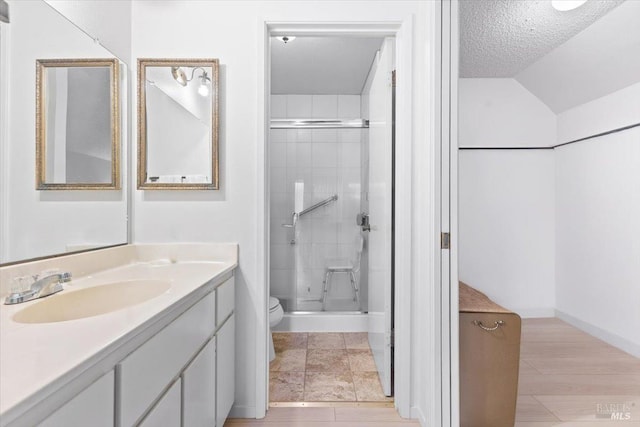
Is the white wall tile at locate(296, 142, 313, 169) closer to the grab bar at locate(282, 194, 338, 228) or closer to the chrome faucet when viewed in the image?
the grab bar at locate(282, 194, 338, 228)

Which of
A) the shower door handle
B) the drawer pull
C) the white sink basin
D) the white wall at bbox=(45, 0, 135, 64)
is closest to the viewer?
the white sink basin

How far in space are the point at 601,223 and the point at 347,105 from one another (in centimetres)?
248

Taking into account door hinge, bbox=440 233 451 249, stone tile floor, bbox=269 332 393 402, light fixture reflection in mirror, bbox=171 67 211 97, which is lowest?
stone tile floor, bbox=269 332 393 402

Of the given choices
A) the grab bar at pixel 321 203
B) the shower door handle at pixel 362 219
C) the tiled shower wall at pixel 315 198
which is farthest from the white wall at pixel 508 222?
the grab bar at pixel 321 203

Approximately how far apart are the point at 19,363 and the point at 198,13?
1.75m

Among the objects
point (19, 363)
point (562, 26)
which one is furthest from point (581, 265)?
point (19, 363)

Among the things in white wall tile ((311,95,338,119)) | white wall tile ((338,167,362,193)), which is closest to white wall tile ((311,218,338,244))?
white wall tile ((338,167,362,193))

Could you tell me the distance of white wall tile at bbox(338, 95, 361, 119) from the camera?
3502 mm

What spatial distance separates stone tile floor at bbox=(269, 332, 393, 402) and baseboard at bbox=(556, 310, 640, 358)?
1.89m

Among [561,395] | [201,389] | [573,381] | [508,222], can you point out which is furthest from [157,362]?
[508,222]

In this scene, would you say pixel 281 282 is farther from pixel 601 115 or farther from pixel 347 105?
pixel 601 115

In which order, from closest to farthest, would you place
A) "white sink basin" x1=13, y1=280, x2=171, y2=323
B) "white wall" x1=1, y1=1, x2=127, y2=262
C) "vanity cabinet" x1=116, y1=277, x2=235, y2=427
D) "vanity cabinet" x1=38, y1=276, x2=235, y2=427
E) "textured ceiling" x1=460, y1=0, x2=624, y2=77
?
"vanity cabinet" x1=38, y1=276, x2=235, y2=427, "vanity cabinet" x1=116, y1=277, x2=235, y2=427, "white sink basin" x1=13, y1=280, x2=171, y2=323, "white wall" x1=1, y1=1, x2=127, y2=262, "textured ceiling" x1=460, y1=0, x2=624, y2=77

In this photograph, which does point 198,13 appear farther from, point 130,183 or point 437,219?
point 437,219

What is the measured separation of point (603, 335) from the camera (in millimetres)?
2730
